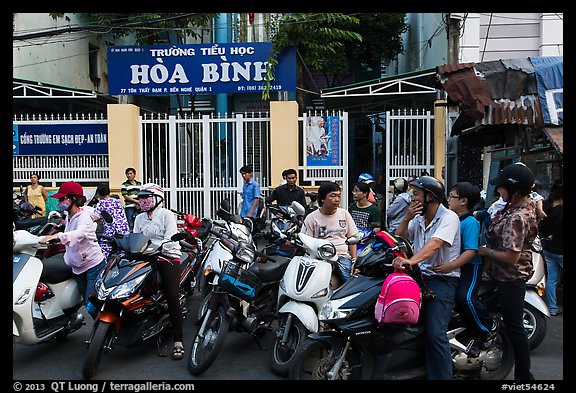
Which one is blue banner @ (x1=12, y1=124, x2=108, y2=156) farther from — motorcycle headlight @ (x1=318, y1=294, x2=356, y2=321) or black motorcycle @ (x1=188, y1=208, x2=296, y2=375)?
motorcycle headlight @ (x1=318, y1=294, x2=356, y2=321)

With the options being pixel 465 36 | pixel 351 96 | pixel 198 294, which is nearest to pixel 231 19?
pixel 351 96

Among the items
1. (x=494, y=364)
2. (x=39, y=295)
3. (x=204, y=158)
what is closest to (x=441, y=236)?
(x=494, y=364)

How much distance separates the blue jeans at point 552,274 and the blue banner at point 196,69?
6.57m

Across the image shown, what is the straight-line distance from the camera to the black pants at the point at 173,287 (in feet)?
15.8

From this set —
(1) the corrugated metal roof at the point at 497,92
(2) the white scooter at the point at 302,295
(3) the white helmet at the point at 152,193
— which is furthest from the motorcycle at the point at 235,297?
(1) the corrugated metal roof at the point at 497,92

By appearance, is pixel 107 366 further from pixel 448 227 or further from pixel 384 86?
→ pixel 384 86

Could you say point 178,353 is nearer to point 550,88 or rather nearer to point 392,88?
point 550,88

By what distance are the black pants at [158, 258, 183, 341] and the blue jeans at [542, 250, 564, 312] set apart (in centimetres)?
413

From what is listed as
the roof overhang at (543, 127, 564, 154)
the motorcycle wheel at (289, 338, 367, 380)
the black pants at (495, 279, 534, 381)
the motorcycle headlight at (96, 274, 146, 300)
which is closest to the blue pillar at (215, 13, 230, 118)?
the roof overhang at (543, 127, 564, 154)

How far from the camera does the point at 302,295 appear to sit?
173 inches

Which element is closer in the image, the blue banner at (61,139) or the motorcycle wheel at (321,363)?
the motorcycle wheel at (321,363)

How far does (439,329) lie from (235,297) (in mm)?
1727

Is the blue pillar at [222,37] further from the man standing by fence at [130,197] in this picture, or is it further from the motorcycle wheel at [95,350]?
the motorcycle wheel at [95,350]
